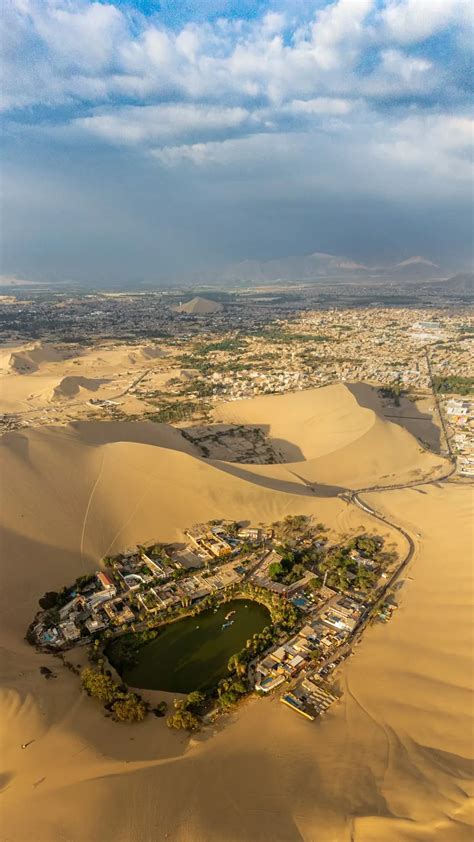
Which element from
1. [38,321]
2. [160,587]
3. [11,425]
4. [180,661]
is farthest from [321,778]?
[38,321]

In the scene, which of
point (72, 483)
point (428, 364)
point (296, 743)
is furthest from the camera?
point (428, 364)

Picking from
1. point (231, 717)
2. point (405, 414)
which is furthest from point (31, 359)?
point (231, 717)

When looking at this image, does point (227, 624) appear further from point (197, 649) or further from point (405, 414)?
point (405, 414)

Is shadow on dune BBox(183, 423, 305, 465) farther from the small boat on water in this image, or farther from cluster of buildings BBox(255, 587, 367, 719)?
the small boat on water

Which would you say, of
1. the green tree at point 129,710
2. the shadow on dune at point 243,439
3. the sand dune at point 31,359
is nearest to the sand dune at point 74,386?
the sand dune at point 31,359

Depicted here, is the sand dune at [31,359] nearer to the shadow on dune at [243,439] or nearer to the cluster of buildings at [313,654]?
the shadow on dune at [243,439]

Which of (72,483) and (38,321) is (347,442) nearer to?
(72,483)
